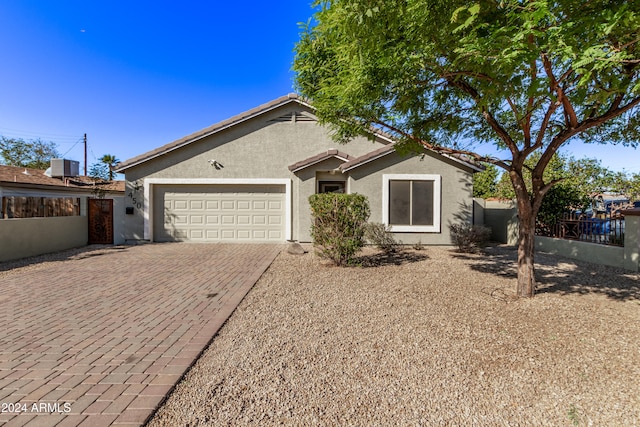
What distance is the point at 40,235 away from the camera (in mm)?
9961

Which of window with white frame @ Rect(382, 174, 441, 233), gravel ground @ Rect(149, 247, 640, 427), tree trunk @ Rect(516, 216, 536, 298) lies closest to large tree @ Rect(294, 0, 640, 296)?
tree trunk @ Rect(516, 216, 536, 298)

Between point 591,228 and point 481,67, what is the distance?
854cm

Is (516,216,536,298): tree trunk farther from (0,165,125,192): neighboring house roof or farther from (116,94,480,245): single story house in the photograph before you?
(0,165,125,192): neighboring house roof

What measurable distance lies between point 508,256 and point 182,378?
404 inches

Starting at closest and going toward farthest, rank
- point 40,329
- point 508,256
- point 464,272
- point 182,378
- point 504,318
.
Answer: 1. point 182,378
2. point 40,329
3. point 504,318
4. point 464,272
5. point 508,256

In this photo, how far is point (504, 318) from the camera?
4.44 metres

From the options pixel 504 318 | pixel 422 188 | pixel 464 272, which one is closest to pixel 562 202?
pixel 422 188

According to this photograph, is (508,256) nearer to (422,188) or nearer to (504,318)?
(422,188)

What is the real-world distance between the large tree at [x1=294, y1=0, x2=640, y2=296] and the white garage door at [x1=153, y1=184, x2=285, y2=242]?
6.64 meters

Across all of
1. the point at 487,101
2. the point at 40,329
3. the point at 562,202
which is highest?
the point at 487,101

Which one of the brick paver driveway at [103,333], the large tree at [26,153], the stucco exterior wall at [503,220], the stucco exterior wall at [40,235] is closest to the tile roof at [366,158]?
the brick paver driveway at [103,333]

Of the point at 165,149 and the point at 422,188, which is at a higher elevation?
the point at 165,149

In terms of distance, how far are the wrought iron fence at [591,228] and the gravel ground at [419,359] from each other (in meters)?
3.57

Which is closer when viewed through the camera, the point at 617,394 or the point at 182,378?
the point at 617,394
